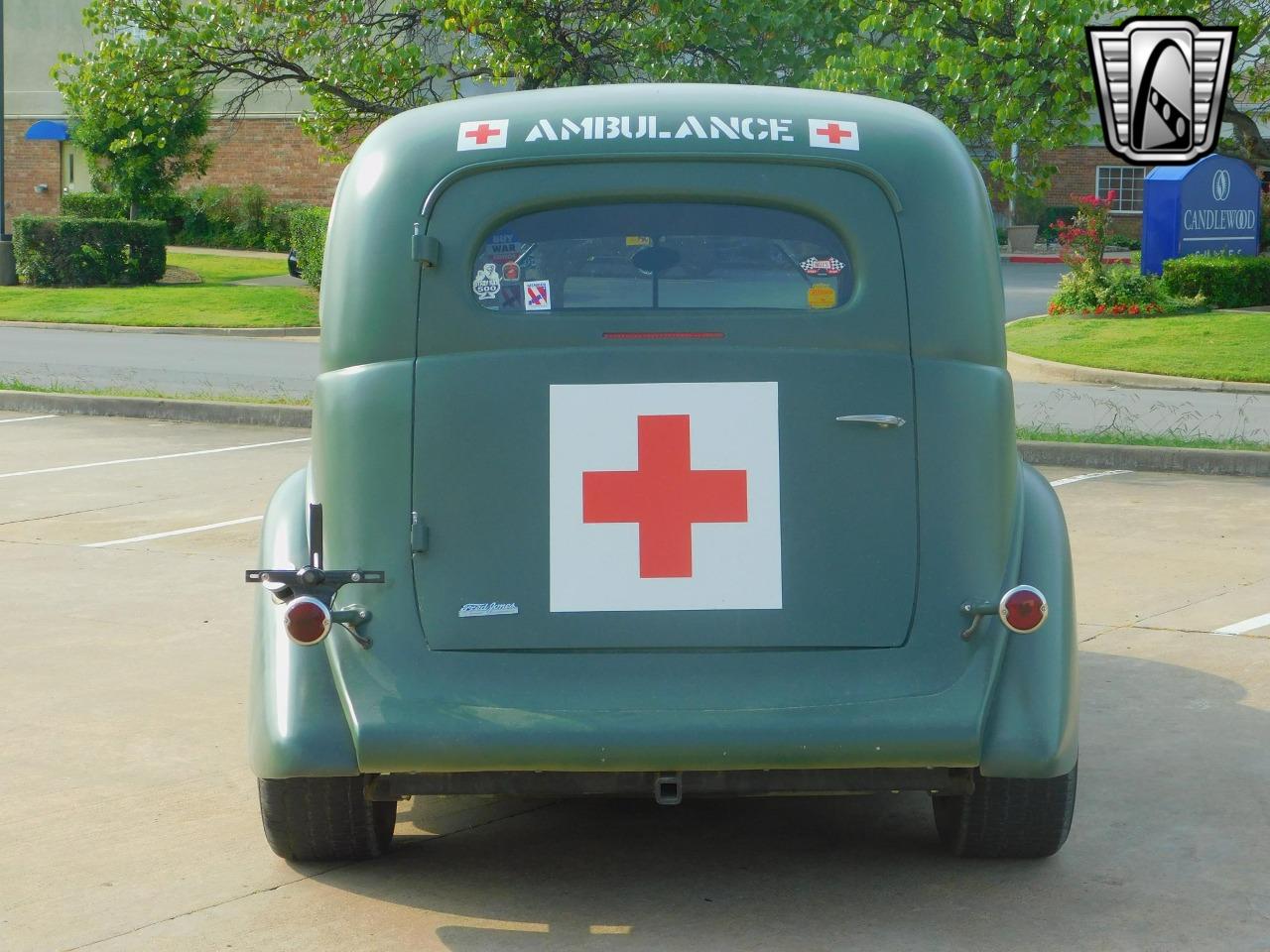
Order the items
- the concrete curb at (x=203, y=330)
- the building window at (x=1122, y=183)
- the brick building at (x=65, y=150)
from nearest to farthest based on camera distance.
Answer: the concrete curb at (x=203, y=330), the brick building at (x=65, y=150), the building window at (x=1122, y=183)

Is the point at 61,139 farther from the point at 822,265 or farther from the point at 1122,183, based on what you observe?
the point at 822,265

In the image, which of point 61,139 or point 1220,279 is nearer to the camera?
point 1220,279

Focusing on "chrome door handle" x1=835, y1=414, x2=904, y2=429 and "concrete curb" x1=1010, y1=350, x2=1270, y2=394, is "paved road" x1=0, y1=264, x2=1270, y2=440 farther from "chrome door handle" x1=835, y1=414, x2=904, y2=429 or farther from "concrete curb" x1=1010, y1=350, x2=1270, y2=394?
"chrome door handle" x1=835, y1=414, x2=904, y2=429

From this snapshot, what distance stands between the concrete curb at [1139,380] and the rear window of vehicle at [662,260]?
14.6 m

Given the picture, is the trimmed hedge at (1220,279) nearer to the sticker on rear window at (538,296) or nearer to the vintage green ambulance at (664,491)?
the vintage green ambulance at (664,491)

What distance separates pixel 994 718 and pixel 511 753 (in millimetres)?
1125

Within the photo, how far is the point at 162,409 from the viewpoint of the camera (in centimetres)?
1486

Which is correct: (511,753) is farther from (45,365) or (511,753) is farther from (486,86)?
(486,86)

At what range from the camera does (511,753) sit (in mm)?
3930

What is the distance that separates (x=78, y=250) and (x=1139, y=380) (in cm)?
2057

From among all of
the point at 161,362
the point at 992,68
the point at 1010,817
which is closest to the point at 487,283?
the point at 1010,817

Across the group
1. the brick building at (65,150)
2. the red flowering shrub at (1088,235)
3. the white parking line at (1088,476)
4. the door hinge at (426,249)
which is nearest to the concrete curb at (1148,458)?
the white parking line at (1088,476)

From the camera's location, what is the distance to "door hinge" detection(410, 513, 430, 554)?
161 inches

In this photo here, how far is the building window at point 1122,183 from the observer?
4922 centimetres
